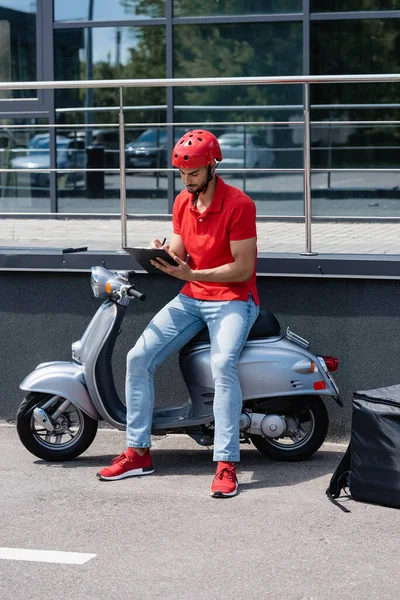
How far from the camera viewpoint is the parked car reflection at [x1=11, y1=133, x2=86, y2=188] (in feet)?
40.1

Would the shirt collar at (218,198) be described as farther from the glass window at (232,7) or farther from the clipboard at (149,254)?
the glass window at (232,7)

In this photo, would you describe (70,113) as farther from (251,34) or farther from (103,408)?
(103,408)

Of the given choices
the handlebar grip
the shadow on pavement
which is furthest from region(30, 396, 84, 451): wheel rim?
the handlebar grip

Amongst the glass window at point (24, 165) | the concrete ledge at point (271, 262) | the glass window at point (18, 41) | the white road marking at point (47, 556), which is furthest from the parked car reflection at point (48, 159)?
the white road marking at point (47, 556)

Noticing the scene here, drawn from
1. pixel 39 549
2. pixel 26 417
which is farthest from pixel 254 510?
pixel 26 417

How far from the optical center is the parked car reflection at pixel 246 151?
38.5ft

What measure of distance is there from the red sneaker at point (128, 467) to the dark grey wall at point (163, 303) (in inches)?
34.8

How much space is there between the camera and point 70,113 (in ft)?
40.9

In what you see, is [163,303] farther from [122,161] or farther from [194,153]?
[194,153]

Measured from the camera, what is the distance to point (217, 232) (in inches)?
232

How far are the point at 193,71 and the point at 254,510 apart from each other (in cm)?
789

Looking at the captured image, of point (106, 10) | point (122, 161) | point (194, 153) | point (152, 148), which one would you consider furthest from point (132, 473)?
point (106, 10)

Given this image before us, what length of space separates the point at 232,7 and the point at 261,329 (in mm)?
6953

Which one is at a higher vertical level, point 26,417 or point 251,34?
point 251,34
